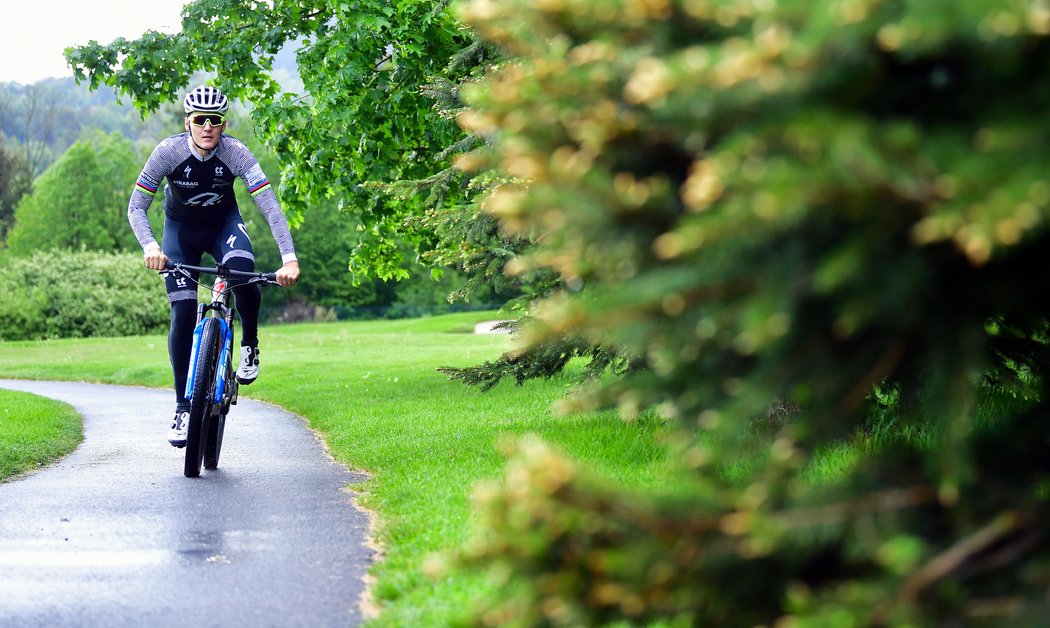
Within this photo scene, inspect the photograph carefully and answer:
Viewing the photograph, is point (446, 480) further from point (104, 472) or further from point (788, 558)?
point (788, 558)

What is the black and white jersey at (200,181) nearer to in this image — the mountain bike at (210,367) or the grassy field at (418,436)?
the mountain bike at (210,367)

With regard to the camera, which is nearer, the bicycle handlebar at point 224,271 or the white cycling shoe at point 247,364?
the bicycle handlebar at point 224,271

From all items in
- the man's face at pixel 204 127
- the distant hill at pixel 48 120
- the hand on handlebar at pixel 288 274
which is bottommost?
the hand on handlebar at pixel 288 274

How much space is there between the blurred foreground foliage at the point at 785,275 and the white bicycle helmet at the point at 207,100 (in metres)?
6.27

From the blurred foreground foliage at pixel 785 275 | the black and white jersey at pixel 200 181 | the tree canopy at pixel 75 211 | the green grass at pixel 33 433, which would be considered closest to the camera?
the blurred foreground foliage at pixel 785 275

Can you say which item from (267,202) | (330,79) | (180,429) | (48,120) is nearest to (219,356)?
(180,429)

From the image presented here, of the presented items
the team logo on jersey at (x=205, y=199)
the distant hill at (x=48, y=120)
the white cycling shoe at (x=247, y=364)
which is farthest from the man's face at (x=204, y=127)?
the distant hill at (x=48, y=120)

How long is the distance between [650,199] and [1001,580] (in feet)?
3.11

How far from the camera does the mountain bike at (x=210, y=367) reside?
26.1ft

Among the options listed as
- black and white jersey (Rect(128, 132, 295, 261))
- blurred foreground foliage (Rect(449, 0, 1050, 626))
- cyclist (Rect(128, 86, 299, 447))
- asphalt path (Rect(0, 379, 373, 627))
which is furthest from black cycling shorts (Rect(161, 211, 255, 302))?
blurred foreground foliage (Rect(449, 0, 1050, 626))

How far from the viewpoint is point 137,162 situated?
77500 mm

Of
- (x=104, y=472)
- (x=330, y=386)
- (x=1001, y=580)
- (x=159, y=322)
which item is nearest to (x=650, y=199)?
(x=1001, y=580)

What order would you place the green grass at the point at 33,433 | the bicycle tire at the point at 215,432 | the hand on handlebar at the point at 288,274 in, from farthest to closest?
the green grass at the point at 33,433 < the bicycle tire at the point at 215,432 < the hand on handlebar at the point at 288,274

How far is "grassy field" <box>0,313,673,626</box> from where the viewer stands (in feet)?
16.1
